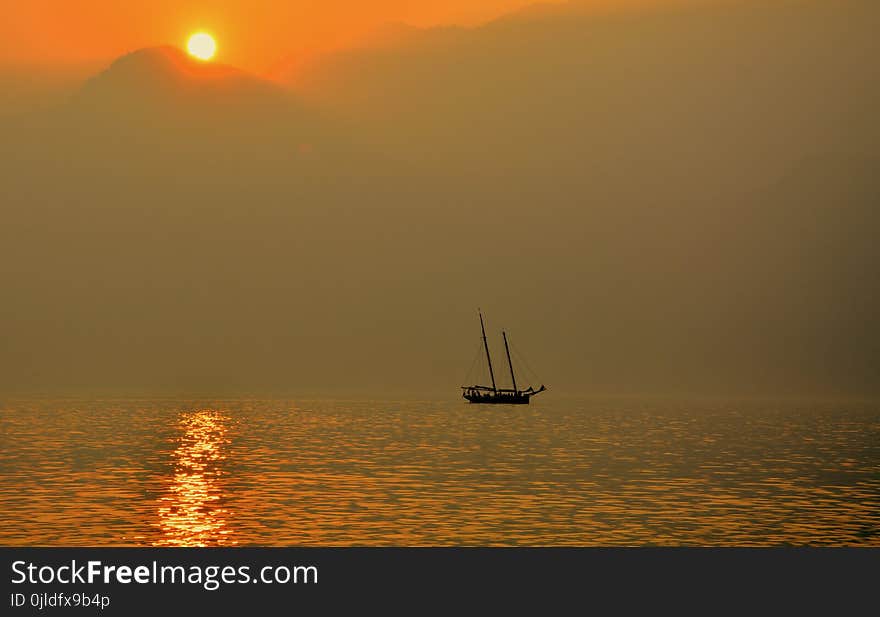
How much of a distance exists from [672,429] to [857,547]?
14292 cm

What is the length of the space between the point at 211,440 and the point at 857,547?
358ft

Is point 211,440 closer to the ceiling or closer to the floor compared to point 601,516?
closer to the ceiling

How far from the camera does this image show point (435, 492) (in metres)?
83.4

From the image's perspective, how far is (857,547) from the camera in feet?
191

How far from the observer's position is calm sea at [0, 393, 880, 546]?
203 feet

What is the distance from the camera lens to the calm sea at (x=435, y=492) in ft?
203
